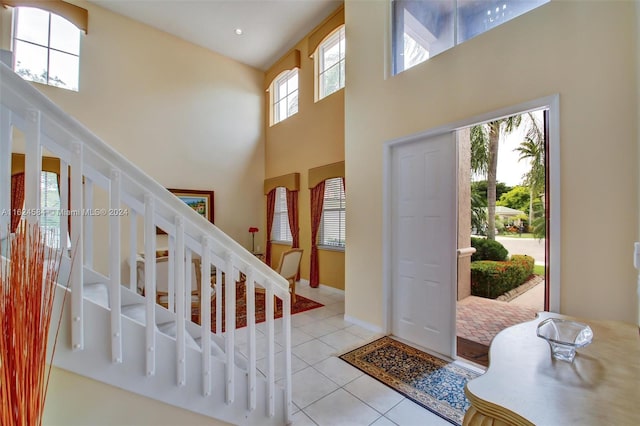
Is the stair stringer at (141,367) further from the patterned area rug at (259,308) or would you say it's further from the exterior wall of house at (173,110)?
the exterior wall of house at (173,110)

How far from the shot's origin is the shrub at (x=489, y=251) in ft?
18.0

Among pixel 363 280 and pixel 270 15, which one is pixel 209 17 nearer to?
pixel 270 15

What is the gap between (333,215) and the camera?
4.95m

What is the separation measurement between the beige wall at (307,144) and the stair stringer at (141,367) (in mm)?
3269

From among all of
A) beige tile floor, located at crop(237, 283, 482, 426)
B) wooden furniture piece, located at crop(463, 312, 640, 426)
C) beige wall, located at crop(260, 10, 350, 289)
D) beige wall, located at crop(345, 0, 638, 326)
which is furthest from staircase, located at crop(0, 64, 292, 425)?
beige wall, located at crop(260, 10, 350, 289)

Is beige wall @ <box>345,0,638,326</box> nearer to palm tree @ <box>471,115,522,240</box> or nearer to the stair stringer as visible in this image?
the stair stringer

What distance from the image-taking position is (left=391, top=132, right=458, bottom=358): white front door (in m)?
2.50

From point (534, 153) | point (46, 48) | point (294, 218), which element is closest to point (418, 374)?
point (294, 218)

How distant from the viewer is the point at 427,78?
2639mm

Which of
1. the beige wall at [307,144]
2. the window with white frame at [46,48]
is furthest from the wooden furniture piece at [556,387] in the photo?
the window with white frame at [46,48]

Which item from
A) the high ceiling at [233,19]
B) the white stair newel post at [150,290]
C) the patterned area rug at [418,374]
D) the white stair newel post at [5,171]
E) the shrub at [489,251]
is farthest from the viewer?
the shrub at [489,251]

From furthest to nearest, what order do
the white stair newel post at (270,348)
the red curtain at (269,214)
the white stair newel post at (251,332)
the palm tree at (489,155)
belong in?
the red curtain at (269,214) → the palm tree at (489,155) → the white stair newel post at (270,348) → the white stair newel post at (251,332)

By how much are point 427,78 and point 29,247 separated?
10.1 feet

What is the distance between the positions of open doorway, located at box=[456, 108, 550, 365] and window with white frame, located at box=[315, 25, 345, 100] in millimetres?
2460
